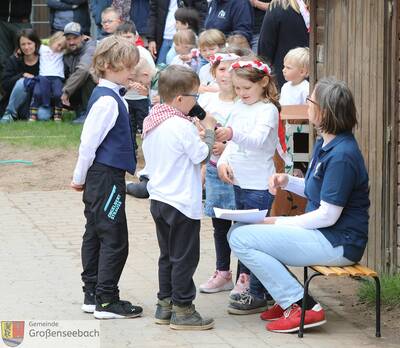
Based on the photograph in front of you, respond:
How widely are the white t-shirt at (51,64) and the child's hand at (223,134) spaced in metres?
9.18

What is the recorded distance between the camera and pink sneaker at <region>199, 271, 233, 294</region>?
7.60 m

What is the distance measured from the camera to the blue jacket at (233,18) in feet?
41.3

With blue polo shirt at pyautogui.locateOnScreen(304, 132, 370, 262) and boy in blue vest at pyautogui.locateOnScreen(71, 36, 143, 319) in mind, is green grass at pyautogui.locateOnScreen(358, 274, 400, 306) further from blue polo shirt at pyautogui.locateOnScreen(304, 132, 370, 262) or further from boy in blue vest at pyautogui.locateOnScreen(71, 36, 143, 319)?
boy in blue vest at pyautogui.locateOnScreen(71, 36, 143, 319)

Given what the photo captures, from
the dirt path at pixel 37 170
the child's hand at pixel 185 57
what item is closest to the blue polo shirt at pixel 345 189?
the dirt path at pixel 37 170

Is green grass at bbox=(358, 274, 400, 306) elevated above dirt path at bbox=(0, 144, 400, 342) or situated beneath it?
situated beneath

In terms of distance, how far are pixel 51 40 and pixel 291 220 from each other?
9.81m

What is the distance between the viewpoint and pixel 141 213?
34.0 feet

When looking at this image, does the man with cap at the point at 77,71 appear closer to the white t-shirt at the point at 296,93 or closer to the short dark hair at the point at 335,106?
the white t-shirt at the point at 296,93

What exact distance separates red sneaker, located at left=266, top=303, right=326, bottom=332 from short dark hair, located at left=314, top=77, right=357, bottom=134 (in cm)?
110

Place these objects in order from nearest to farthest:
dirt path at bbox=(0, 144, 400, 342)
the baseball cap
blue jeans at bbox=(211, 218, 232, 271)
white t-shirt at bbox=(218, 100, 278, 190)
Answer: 1. white t-shirt at bbox=(218, 100, 278, 190)
2. blue jeans at bbox=(211, 218, 232, 271)
3. dirt path at bbox=(0, 144, 400, 342)
4. the baseball cap

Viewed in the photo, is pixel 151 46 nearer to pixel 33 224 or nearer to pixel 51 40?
pixel 51 40

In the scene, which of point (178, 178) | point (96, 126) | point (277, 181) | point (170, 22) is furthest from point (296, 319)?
point (170, 22)

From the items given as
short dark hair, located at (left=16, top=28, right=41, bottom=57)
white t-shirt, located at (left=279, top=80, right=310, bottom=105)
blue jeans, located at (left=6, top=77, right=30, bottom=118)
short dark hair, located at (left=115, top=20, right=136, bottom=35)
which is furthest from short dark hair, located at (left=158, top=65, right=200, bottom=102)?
short dark hair, located at (left=16, top=28, right=41, bottom=57)

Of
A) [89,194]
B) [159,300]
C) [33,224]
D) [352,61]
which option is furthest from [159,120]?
[33,224]
